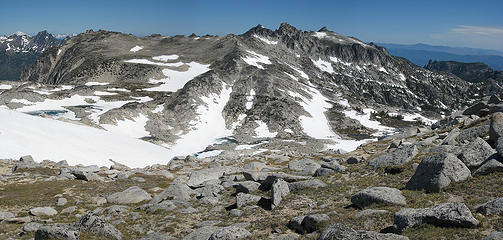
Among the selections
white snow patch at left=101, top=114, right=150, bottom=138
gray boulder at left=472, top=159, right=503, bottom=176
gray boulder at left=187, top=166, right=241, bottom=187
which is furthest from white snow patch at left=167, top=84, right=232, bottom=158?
gray boulder at left=472, top=159, right=503, bottom=176

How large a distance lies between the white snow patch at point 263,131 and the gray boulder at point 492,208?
11533 cm

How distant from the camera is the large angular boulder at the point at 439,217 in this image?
14.5 m

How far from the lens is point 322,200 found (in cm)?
2364

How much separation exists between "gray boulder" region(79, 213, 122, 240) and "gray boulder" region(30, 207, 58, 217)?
7.46m

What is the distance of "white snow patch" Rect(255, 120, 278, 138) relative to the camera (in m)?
132

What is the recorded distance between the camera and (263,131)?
5394 inches

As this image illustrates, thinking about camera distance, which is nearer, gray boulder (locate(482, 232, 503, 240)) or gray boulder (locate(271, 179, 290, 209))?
gray boulder (locate(482, 232, 503, 240))

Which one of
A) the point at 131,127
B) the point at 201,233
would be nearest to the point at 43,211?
the point at 201,233

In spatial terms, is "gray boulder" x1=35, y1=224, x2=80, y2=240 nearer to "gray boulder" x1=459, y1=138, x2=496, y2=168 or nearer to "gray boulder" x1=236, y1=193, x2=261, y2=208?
"gray boulder" x1=236, y1=193, x2=261, y2=208

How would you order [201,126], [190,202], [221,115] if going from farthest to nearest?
[221,115] < [201,126] < [190,202]

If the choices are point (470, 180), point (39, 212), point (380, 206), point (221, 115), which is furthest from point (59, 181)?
point (221, 115)

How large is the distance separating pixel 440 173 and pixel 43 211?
28006 millimetres

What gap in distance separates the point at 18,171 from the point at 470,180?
45643 mm

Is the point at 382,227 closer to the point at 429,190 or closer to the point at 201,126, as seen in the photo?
the point at 429,190
